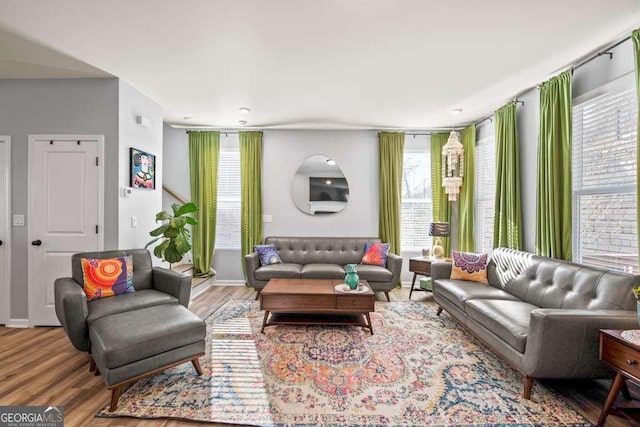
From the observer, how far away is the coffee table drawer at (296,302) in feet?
10.2

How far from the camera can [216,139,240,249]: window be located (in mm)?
5230

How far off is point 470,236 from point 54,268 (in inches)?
214

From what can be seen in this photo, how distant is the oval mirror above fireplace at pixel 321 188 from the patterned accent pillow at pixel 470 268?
2.15 meters

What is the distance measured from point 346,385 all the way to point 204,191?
3.94 m

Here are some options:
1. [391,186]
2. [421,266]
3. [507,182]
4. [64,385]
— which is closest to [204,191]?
[391,186]

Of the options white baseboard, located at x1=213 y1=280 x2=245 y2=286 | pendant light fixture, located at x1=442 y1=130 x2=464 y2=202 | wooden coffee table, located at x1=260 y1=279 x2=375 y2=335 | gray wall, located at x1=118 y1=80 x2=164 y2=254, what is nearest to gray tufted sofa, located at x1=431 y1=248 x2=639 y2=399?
wooden coffee table, located at x1=260 y1=279 x2=375 y2=335

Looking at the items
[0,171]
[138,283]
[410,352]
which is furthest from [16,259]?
[410,352]

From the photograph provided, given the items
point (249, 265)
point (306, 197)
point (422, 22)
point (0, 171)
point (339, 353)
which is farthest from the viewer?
point (306, 197)

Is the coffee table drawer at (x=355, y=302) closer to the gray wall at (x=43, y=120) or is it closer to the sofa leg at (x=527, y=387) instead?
the sofa leg at (x=527, y=387)

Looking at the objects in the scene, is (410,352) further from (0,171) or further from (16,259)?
(0,171)

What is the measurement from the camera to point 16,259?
3244mm

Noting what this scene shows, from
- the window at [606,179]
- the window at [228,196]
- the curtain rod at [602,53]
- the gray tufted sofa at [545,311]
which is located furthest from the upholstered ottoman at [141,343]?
the curtain rod at [602,53]

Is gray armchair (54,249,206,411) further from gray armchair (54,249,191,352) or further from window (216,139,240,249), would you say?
window (216,139,240,249)

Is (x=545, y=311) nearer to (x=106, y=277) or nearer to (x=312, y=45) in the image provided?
(x=312, y=45)
